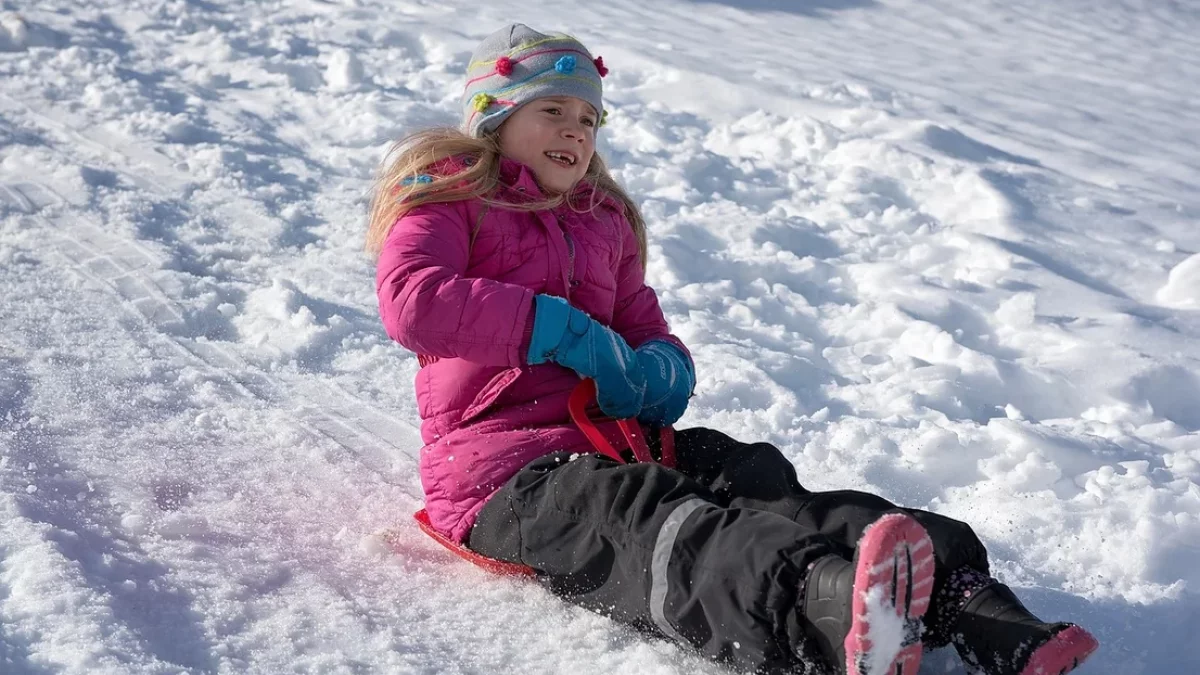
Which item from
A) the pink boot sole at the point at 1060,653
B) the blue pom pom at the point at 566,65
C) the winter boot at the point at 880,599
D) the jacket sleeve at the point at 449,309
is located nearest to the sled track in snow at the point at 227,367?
the jacket sleeve at the point at 449,309

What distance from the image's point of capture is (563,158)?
2.76 meters

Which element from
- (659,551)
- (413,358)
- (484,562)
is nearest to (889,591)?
(659,551)

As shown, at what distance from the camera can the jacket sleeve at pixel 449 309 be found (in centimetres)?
239

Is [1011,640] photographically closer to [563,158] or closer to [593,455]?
[593,455]

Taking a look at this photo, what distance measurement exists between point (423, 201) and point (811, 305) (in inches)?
78.3

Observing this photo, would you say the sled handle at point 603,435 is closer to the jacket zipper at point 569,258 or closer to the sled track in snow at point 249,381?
the jacket zipper at point 569,258

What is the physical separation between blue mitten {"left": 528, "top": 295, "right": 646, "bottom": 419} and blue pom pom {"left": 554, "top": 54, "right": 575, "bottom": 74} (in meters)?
0.61

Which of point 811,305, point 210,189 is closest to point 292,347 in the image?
point 210,189

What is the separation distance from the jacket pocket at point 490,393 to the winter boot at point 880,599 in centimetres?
91

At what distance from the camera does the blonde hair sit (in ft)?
8.52

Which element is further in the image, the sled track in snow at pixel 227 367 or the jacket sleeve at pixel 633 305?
the sled track in snow at pixel 227 367

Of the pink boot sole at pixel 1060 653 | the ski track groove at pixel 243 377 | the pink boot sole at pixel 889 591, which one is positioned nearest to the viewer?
the pink boot sole at pixel 889 591

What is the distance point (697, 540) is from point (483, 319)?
667 millimetres

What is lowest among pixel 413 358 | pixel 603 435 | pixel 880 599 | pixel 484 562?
pixel 413 358
